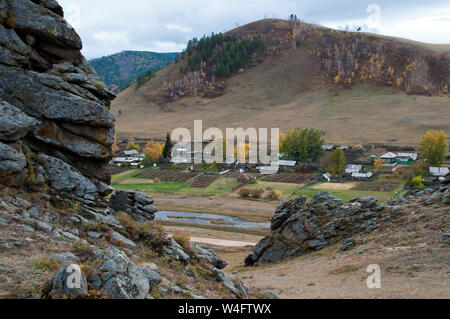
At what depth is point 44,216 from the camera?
15758mm

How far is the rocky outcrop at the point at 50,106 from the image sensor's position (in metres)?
17.5

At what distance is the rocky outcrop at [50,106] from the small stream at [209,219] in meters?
39.3

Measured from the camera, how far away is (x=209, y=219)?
61.2 metres

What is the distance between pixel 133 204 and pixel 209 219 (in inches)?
1515

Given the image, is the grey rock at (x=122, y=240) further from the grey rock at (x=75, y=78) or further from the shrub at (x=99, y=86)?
the grey rock at (x=75, y=78)

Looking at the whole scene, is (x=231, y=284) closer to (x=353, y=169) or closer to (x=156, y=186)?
(x=156, y=186)

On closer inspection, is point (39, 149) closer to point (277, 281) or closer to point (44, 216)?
point (44, 216)

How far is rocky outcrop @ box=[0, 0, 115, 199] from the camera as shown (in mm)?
17516

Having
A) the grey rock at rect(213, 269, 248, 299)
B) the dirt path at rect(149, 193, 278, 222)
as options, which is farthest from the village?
the grey rock at rect(213, 269, 248, 299)

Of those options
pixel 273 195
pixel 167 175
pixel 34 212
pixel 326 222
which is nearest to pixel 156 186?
pixel 167 175

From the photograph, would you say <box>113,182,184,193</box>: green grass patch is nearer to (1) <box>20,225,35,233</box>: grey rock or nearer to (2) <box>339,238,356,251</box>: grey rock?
(2) <box>339,238,356,251</box>: grey rock

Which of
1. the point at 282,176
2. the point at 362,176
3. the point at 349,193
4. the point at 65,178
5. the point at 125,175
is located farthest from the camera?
the point at 125,175
